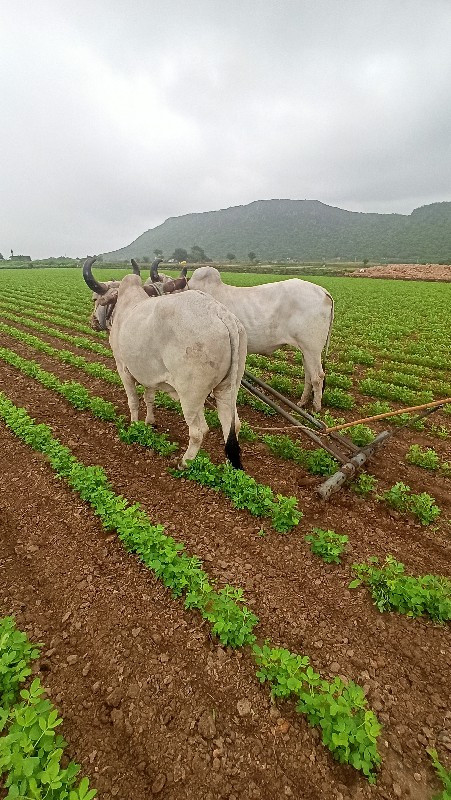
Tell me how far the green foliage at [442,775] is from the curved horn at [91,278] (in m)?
6.89

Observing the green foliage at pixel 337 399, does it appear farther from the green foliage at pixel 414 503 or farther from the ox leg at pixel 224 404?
the ox leg at pixel 224 404

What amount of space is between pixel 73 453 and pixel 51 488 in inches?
43.8

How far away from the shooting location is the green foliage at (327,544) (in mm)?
4633

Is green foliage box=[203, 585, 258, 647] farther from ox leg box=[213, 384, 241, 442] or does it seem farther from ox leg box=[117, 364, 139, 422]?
ox leg box=[117, 364, 139, 422]

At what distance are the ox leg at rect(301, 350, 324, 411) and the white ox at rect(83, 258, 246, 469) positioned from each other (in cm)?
281

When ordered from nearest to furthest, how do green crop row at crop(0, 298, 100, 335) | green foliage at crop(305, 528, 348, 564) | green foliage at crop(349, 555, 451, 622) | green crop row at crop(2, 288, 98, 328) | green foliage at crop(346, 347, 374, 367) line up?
green foliage at crop(349, 555, 451, 622), green foliage at crop(305, 528, 348, 564), green foliage at crop(346, 347, 374, 367), green crop row at crop(0, 298, 100, 335), green crop row at crop(2, 288, 98, 328)

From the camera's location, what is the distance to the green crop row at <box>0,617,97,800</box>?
2508 millimetres

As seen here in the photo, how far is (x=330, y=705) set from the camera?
3.02 meters

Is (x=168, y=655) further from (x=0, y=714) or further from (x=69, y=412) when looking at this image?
(x=69, y=412)

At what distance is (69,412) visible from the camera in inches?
344

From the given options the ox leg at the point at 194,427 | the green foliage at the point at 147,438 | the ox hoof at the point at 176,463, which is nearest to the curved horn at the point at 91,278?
the green foliage at the point at 147,438

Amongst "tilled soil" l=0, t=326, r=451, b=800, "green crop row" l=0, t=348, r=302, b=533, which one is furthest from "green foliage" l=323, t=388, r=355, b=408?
"green crop row" l=0, t=348, r=302, b=533

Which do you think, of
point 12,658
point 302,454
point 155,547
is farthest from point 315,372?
point 12,658

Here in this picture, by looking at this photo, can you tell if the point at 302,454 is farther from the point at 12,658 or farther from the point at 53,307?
the point at 53,307
